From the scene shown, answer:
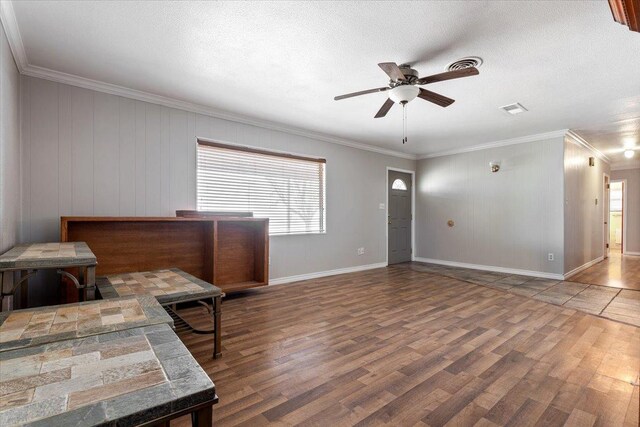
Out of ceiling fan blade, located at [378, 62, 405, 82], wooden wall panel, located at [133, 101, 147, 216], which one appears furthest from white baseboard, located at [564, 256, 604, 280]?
wooden wall panel, located at [133, 101, 147, 216]

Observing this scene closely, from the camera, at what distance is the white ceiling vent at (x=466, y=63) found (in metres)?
2.71

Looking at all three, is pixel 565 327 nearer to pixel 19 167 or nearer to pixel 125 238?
pixel 125 238

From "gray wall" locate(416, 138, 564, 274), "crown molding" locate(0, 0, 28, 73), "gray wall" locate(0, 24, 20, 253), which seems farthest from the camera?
"gray wall" locate(416, 138, 564, 274)

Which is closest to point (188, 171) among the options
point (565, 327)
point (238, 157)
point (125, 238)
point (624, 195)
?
point (238, 157)

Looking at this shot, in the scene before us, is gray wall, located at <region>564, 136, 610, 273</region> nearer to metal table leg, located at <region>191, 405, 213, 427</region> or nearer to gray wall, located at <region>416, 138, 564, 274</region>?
gray wall, located at <region>416, 138, 564, 274</region>

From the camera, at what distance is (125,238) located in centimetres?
331

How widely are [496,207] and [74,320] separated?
628 cm

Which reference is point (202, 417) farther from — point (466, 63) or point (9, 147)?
point (466, 63)

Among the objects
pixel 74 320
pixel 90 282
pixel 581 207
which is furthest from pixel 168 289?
pixel 581 207

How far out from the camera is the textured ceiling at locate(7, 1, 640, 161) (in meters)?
2.13

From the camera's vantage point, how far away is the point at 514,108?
3912 millimetres

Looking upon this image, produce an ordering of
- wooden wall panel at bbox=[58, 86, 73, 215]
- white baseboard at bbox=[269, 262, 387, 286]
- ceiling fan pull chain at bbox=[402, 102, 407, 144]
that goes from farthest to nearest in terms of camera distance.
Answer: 1. white baseboard at bbox=[269, 262, 387, 286]
2. ceiling fan pull chain at bbox=[402, 102, 407, 144]
3. wooden wall panel at bbox=[58, 86, 73, 215]

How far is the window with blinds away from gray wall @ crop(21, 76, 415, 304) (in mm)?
146

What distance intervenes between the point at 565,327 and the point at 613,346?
1.40ft
